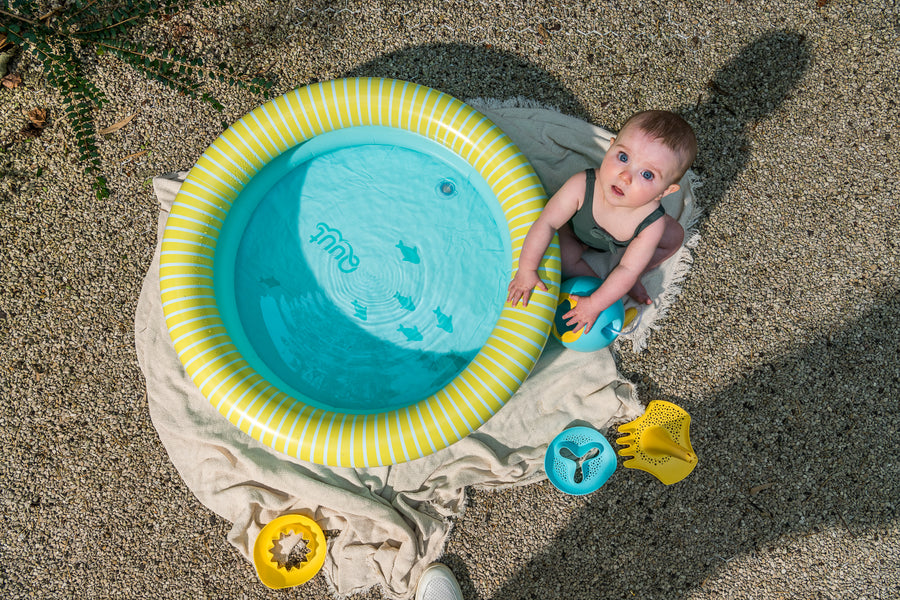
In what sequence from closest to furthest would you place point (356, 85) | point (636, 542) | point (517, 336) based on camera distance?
point (517, 336)
point (356, 85)
point (636, 542)

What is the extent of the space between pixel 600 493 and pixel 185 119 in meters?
3.04

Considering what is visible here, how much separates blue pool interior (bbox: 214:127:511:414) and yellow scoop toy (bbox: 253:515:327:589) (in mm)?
629

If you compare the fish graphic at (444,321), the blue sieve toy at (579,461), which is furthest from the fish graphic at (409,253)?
the blue sieve toy at (579,461)

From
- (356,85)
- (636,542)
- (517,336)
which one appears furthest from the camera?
(636,542)

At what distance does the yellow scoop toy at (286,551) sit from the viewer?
2.77m

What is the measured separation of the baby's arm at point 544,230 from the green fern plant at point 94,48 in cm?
170

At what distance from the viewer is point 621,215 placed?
248cm

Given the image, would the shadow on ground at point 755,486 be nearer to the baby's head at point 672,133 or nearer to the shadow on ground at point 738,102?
the shadow on ground at point 738,102

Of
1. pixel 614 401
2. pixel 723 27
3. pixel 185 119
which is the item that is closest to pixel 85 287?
pixel 185 119

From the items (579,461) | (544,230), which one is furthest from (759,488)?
(544,230)

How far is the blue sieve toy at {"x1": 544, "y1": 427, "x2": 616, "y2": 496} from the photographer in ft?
9.11

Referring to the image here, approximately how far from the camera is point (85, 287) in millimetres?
3002

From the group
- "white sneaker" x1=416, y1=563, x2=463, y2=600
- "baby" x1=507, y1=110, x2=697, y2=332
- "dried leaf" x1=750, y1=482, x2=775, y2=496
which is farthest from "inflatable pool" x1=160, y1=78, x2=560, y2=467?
"dried leaf" x1=750, y1=482, x2=775, y2=496

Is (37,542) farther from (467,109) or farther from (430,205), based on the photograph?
(467,109)
